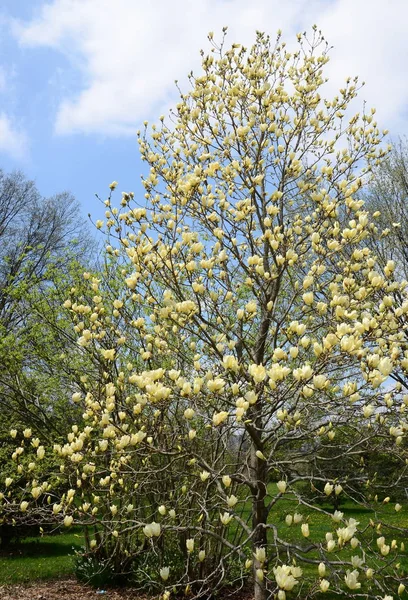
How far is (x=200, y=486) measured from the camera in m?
6.21

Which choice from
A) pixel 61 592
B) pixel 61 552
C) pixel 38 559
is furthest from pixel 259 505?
pixel 61 552

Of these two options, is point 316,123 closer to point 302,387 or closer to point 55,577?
point 302,387

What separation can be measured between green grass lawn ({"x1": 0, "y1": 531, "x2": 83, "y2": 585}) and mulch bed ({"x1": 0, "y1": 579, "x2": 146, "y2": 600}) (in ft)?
1.38

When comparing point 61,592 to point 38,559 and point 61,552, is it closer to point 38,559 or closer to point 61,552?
point 38,559

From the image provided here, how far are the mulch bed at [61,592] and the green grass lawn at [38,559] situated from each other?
421 mm

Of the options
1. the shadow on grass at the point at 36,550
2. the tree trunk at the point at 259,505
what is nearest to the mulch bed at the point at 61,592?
the shadow on grass at the point at 36,550

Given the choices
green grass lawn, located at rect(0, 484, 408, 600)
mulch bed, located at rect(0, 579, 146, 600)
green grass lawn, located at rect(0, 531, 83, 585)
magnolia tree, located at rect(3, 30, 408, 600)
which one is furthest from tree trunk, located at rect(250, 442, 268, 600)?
green grass lawn, located at rect(0, 531, 83, 585)

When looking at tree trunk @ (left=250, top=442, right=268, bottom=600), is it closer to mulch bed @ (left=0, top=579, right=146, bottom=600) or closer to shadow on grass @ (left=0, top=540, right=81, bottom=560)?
mulch bed @ (left=0, top=579, right=146, bottom=600)

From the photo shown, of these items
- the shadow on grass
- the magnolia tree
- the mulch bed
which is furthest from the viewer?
the shadow on grass

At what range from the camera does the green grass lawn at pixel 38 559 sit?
7705 mm

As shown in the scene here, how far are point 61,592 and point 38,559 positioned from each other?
2806 millimetres

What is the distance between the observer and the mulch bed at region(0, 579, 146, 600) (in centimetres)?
632

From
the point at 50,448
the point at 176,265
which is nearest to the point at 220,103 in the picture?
the point at 176,265

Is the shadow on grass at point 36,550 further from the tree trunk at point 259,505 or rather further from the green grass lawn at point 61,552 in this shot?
the tree trunk at point 259,505
